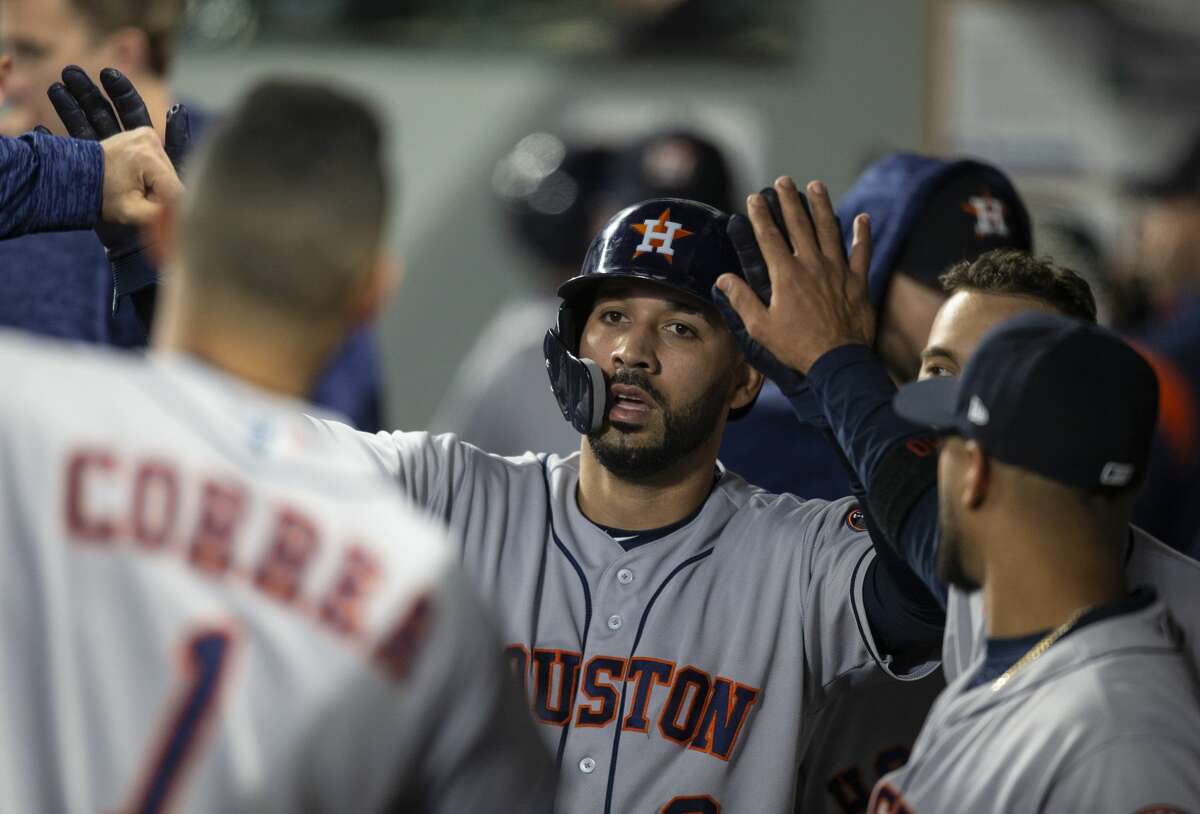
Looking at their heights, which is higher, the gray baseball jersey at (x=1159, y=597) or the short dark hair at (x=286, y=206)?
the short dark hair at (x=286, y=206)

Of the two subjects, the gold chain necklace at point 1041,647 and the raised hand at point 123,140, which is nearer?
the gold chain necklace at point 1041,647

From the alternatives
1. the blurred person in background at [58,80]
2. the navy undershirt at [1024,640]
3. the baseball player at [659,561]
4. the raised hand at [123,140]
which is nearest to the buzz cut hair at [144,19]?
the blurred person in background at [58,80]

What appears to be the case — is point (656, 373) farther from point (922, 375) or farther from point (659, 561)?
point (922, 375)

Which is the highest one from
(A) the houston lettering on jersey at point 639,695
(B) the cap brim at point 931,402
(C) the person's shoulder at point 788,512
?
(B) the cap brim at point 931,402

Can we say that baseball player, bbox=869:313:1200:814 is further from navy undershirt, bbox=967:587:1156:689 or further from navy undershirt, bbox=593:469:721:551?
navy undershirt, bbox=593:469:721:551

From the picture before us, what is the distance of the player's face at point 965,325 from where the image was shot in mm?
2420

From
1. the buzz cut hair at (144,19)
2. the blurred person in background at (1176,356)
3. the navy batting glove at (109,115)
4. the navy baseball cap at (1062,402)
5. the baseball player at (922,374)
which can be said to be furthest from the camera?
the blurred person in background at (1176,356)

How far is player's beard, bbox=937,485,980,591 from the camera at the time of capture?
73.5 inches

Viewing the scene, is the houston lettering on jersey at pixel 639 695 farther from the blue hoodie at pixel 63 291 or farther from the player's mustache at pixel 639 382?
the blue hoodie at pixel 63 291

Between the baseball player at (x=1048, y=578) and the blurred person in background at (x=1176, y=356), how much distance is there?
3.75 ft

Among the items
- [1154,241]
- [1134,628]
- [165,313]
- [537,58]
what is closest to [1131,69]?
[1154,241]

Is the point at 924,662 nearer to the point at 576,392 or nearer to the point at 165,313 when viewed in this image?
the point at 576,392

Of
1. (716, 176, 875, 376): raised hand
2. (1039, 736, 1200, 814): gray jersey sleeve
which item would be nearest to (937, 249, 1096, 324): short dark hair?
(716, 176, 875, 376): raised hand

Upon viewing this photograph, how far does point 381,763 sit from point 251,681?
0.51 feet
